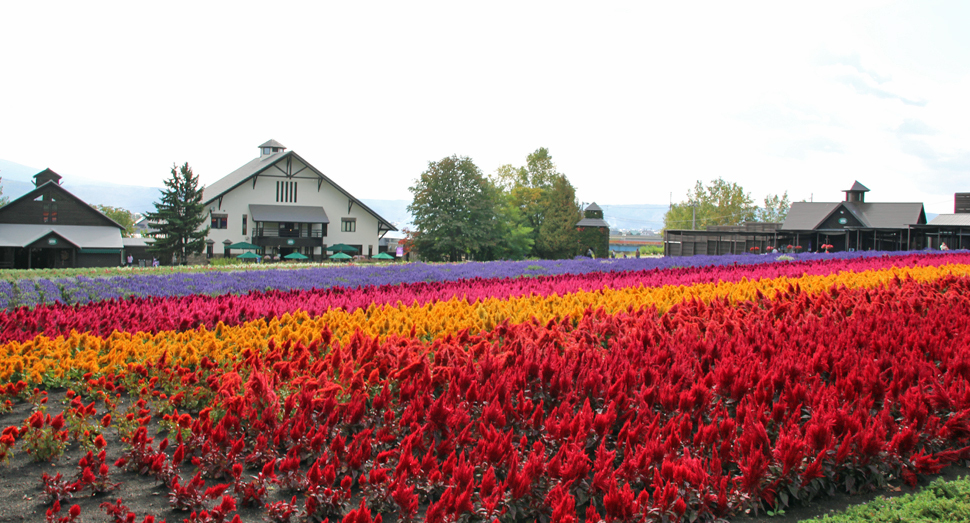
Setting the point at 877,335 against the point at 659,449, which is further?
the point at 877,335

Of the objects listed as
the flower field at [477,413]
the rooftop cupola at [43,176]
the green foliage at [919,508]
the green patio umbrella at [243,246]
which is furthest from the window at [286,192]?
the green foliage at [919,508]

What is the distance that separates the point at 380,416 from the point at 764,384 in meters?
3.10

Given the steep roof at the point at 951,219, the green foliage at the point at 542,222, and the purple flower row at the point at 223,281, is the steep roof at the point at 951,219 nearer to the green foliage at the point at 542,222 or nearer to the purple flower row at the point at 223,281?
the green foliage at the point at 542,222

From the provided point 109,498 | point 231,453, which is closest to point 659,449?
point 231,453

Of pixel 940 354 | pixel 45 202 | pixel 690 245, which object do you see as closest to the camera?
pixel 940 354

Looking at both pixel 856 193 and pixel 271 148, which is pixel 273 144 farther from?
pixel 856 193

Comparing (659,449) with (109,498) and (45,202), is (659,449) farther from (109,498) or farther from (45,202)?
(45,202)

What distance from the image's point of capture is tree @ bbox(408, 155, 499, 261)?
177 ft

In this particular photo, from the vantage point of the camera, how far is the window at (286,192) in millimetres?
58219

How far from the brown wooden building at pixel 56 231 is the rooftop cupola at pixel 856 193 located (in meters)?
69.0

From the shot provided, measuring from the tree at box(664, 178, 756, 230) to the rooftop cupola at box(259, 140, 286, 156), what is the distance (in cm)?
5888

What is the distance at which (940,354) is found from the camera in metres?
6.43

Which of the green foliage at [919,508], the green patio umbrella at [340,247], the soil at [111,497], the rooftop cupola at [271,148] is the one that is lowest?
the green foliage at [919,508]

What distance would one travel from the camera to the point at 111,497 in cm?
370
